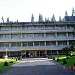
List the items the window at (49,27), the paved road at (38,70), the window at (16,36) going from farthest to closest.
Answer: the window at (49,27), the window at (16,36), the paved road at (38,70)

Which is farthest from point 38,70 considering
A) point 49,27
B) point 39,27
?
point 49,27

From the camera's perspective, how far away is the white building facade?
316ft

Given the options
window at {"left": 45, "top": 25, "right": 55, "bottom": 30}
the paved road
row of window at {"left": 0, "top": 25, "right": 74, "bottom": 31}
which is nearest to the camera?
the paved road

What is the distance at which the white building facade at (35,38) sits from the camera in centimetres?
9619

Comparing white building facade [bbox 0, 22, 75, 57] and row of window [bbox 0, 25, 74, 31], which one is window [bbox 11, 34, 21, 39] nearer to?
white building facade [bbox 0, 22, 75, 57]

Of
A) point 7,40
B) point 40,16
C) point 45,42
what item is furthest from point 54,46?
point 40,16

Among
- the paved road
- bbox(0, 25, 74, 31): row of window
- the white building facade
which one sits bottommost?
the paved road

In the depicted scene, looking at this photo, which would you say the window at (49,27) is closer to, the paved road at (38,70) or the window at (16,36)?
the window at (16,36)

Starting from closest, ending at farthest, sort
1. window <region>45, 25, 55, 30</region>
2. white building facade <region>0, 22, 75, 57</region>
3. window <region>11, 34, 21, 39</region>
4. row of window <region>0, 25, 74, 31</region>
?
white building facade <region>0, 22, 75, 57</region> → window <region>11, 34, 21, 39</region> → row of window <region>0, 25, 74, 31</region> → window <region>45, 25, 55, 30</region>

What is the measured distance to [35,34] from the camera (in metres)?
97.9

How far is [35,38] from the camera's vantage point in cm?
9688

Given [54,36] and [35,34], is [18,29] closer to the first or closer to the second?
[35,34]

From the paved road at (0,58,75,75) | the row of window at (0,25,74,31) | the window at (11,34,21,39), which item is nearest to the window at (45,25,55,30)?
the row of window at (0,25,74,31)

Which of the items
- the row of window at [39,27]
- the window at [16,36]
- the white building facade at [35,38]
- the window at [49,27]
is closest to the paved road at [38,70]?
the white building facade at [35,38]
